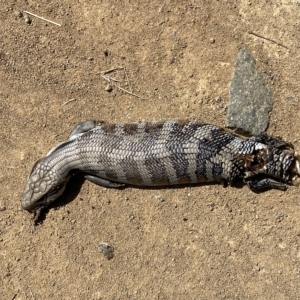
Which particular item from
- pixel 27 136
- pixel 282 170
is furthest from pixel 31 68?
pixel 282 170

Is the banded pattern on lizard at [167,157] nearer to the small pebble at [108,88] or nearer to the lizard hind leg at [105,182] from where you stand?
the lizard hind leg at [105,182]

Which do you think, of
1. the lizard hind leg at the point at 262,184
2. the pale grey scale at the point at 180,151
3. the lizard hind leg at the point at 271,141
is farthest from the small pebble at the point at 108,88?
the lizard hind leg at the point at 262,184

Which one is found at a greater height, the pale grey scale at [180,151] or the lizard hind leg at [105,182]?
the pale grey scale at [180,151]

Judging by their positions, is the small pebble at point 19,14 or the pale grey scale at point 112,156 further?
the small pebble at point 19,14

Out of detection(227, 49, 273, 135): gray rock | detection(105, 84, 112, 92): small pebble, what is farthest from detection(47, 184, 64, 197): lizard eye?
detection(227, 49, 273, 135): gray rock

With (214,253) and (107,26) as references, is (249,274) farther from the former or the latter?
(107,26)

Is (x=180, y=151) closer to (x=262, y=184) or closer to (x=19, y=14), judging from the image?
(x=262, y=184)

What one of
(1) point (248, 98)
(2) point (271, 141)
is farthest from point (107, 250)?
(1) point (248, 98)
